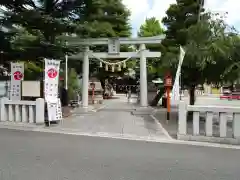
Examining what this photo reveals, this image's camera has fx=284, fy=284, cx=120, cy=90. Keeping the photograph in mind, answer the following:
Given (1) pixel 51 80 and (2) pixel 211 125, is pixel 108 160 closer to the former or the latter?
(2) pixel 211 125

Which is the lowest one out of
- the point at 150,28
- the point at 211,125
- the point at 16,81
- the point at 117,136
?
the point at 117,136

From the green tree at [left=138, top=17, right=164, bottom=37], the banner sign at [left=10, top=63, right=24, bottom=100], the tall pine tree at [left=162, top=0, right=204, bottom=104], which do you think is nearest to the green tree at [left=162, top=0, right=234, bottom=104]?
the tall pine tree at [left=162, top=0, right=204, bottom=104]

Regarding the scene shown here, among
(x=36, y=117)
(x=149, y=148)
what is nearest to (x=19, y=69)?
(x=36, y=117)

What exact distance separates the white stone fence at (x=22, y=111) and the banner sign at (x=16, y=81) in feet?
1.92

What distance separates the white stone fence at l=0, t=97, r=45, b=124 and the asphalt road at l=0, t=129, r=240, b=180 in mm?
2405

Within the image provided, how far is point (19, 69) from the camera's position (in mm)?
11836

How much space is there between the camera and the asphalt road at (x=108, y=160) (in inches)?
196

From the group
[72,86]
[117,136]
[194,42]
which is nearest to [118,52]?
[194,42]

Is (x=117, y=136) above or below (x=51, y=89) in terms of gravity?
below

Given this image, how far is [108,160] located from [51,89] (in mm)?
5577

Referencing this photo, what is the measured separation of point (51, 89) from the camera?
10781 millimetres

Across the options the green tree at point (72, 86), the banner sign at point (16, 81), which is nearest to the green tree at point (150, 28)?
the green tree at point (72, 86)

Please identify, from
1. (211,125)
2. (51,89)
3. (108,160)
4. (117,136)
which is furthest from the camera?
(51,89)

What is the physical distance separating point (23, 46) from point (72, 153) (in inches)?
334
